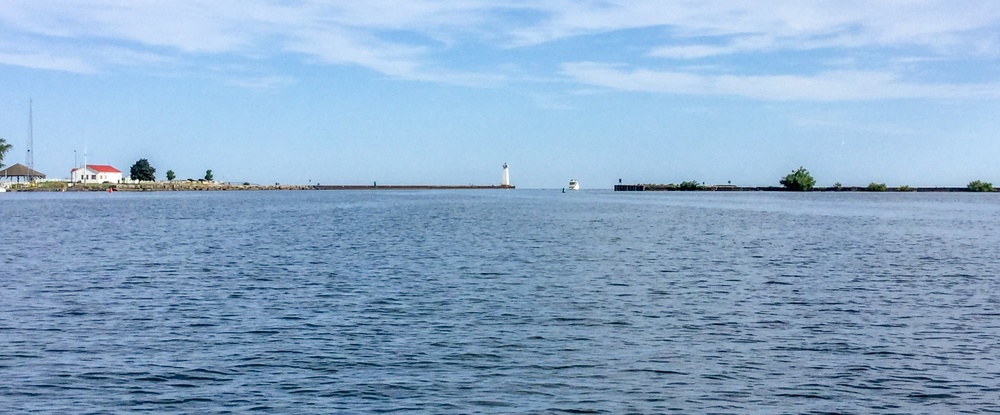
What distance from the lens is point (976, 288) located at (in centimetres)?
3347

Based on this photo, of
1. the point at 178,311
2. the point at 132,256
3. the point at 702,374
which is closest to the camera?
the point at 702,374

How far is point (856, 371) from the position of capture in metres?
19.4

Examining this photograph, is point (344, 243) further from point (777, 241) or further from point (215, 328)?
point (215, 328)

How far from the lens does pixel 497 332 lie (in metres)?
23.7

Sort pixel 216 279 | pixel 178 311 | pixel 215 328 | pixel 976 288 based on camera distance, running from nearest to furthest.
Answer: pixel 215 328
pixel 178 311
pixel 976 288
pixel 216 279

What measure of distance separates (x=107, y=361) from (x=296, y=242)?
1509 inches

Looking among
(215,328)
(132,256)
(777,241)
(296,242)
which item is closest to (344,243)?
(296,242)

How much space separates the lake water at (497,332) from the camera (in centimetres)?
1723

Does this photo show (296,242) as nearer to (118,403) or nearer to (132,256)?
(132,256)

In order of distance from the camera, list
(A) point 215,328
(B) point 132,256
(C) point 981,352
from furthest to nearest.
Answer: (B) point 132,256
(A) point 215,328
(C) point 981,352

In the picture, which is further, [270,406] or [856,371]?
[856,371]

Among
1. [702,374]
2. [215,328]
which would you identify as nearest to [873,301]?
[702,374]

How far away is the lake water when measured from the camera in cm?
1723

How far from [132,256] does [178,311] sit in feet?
70.5
